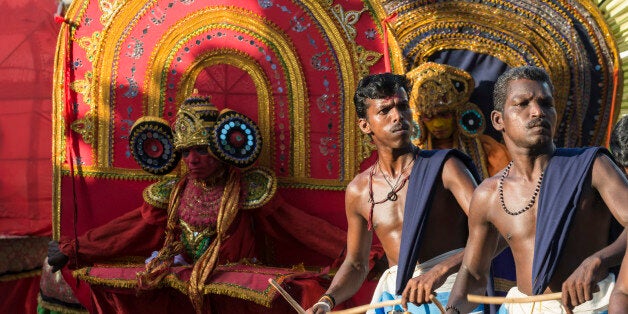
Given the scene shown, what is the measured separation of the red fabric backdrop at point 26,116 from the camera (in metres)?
7.99

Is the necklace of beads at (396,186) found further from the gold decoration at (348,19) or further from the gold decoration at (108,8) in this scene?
the gold decoration at (108,8)

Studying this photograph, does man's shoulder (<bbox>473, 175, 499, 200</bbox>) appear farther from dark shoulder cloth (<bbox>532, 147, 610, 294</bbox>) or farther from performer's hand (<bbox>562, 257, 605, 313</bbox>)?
performer's hand (<bbox>562, 257, 605, 313</bbox>)

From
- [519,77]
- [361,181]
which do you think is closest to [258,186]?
[361,181]

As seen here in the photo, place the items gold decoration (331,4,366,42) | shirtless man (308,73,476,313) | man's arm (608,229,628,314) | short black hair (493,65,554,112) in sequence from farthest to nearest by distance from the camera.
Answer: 1. gold decoration (331,4,366,42)
2. shirtless man (308,73,476,313)
3. short black hair (493,65,554,112)
4. man's arm (608,229,628,314)

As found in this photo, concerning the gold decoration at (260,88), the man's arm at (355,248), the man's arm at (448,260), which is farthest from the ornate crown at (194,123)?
the man's arm at (448,260)

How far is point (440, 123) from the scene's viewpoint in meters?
6.80

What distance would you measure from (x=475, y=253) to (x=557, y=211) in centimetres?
51

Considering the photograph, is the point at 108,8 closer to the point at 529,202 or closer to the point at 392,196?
the point at 392,196

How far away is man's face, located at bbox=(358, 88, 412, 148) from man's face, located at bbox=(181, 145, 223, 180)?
2300 millimetres

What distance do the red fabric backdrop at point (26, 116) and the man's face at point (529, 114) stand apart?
182 inches

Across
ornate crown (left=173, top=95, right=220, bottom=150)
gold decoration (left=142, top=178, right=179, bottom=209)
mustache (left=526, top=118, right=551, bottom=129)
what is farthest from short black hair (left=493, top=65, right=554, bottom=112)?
gold decoration (left=142, top=178, right=179, bottom=209)

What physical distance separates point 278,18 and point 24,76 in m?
1.92

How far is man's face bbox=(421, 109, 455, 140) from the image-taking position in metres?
6.79

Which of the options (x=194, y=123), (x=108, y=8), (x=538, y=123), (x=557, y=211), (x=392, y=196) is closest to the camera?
(x=557, y=211)
